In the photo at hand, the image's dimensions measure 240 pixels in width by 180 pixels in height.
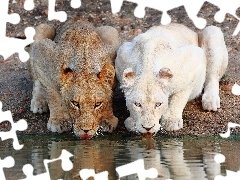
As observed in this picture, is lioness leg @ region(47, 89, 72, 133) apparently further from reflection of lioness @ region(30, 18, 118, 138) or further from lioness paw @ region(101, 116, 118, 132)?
lioness paw @ region(101, 116, 118, 132)

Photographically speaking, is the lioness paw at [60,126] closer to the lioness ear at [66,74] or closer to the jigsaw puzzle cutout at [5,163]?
the lioness ear at [66,74]

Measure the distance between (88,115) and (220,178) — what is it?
8.89 ft

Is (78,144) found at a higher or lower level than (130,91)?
lower

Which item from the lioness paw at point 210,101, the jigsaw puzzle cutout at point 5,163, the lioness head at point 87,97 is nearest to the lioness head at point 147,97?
the lioness head at point 87,97

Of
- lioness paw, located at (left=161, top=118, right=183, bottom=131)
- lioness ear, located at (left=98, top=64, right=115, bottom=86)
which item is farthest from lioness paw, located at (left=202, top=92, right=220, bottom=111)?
lioness ear, located at (left=98, top=64, right=115, bottom=86)

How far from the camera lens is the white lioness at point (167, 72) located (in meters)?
11.0

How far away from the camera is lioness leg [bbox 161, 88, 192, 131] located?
38.8 feet

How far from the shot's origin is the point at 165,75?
11133 mm

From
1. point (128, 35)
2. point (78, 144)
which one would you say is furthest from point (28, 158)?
point (128, 35)

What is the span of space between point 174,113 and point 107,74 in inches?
42.7

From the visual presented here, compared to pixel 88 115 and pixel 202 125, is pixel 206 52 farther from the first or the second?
pixel 88 115

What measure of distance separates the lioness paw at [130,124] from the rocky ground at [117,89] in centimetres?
18

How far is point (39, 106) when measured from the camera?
41.9 ft

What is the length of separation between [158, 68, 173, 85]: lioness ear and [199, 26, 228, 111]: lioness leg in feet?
4.88
